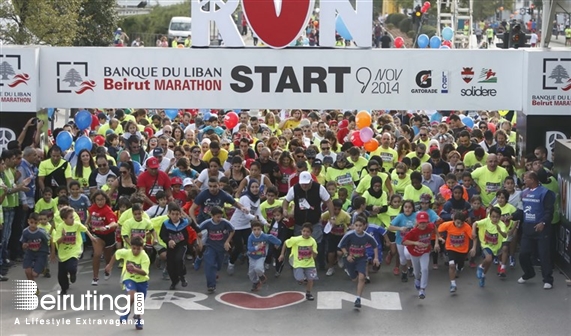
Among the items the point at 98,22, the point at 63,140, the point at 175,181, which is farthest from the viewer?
the point at 98,22

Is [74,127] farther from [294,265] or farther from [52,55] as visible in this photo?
[294,265]

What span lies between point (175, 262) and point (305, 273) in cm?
190

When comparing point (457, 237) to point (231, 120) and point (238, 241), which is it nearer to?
point (238, 241)

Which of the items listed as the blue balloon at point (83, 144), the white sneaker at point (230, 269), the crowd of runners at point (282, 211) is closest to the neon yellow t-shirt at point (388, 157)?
the crowd of runners at point (282, 211)

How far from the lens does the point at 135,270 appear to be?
48.5 ft

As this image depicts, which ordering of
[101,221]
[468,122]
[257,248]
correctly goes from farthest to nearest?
[468,122] < [101,221] < [257,248]

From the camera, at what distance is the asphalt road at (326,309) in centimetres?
1477

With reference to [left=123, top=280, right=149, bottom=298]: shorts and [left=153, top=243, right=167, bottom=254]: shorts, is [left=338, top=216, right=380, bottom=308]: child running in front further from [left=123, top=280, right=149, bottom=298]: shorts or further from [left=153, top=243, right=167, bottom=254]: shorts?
[left=123, top=280, right=149, bottom=298]: shorts

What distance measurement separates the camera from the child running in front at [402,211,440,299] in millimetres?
16297

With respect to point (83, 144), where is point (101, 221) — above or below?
below

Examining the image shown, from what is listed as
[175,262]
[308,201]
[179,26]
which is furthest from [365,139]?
[179,26]

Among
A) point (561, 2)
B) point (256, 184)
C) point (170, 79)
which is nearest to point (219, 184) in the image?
point (256, 184)

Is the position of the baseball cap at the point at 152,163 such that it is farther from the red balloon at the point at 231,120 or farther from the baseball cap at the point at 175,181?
the red balloon at the point at 231,120

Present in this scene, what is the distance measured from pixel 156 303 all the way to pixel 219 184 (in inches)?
101
